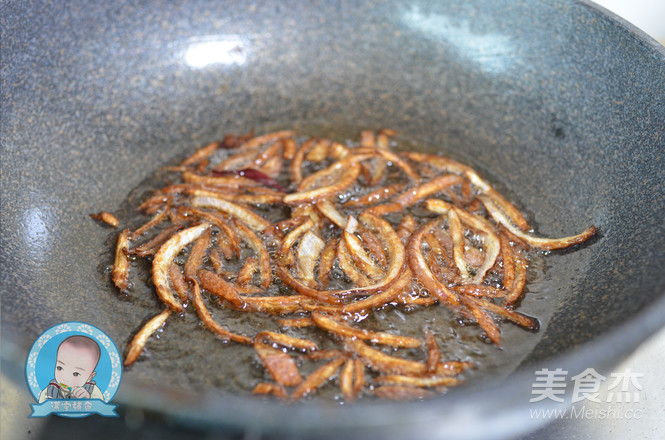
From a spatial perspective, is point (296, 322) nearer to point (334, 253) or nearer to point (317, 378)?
point (317, 378)

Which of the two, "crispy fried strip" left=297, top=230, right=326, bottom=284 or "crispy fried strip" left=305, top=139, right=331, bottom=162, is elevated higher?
"crispy fried strip" left=305, top=139, right=331, bottom=162

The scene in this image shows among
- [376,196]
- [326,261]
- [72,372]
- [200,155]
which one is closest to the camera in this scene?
[72,372]

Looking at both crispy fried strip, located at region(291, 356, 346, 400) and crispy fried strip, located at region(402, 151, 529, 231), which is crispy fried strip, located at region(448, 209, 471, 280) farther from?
crispy fried strip, located at region(291, 356, 346, 400)

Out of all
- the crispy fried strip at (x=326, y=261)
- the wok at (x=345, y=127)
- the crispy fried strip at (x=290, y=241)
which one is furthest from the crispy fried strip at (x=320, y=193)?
the wok at (x=345, y=127)

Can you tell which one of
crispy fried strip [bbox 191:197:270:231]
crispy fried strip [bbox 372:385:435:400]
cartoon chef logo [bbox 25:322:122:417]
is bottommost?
cartoon chef logo [bbox 25:322:122:417]

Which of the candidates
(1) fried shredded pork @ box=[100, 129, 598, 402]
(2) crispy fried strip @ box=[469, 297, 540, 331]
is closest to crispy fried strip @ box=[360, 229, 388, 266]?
(1) fried shredded pork @ box=[100, 129, 598, 402]

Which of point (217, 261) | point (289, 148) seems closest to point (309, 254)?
point (217, 261)

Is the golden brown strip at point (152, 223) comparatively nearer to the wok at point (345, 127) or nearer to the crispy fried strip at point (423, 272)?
the wok at point (345, 127)

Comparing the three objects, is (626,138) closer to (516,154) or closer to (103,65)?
(516,154)
